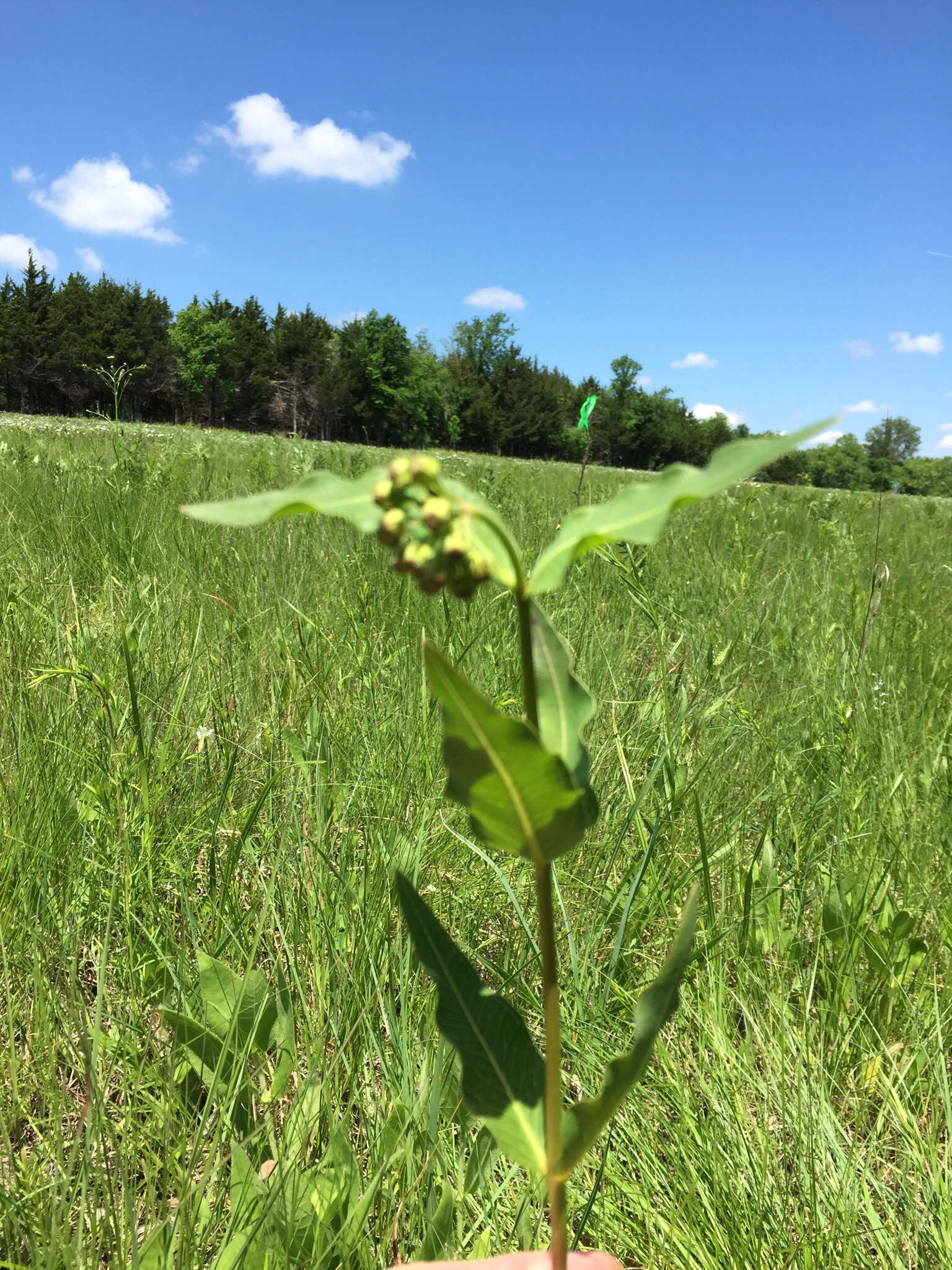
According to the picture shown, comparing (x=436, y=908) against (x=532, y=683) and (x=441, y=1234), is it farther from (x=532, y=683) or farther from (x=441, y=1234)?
(x=532, y=683)

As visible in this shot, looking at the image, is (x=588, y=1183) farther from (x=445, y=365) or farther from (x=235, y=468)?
(x=445, y=365)

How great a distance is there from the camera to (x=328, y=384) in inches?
2012

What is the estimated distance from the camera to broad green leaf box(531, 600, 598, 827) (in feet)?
1.26

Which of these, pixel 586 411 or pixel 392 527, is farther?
pixel 586 411

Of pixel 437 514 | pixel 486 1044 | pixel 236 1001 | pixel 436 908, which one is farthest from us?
pixel 436 908

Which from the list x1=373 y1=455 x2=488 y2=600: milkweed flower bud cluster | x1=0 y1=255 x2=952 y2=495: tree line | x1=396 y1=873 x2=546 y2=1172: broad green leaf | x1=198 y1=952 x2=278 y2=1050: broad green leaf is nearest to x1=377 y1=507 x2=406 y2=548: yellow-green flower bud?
x1=373 y1=455 x2=488 y2=600: milkweed flower bud cluster

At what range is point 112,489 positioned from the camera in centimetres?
317

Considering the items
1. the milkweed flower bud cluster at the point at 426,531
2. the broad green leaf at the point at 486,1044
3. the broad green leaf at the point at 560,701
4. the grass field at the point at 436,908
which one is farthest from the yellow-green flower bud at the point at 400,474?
the grass field at the point at 436,908

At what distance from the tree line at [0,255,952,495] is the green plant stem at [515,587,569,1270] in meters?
40.2

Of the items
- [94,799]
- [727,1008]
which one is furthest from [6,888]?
[727,1008]

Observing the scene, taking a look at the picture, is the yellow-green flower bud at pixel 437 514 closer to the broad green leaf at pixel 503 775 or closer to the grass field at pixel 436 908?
the broad green leaf at pixel 503 775

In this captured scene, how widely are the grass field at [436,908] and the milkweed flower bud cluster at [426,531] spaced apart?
2.34 feet

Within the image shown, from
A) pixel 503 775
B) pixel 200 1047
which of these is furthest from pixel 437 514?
pixel 200 1047

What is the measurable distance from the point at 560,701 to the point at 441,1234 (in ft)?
2.37
